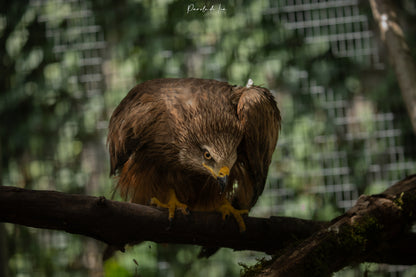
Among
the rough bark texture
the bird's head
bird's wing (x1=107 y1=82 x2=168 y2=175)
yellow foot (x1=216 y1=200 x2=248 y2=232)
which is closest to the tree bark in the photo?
the rough bark texture

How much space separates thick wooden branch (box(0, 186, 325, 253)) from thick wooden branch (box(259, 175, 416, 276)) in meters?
0.33

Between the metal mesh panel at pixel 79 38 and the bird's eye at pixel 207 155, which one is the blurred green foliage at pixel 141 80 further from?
the bird's eye at pixel 207 155

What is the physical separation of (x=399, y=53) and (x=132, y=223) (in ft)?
6.41

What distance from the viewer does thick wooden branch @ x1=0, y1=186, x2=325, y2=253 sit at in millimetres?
1673

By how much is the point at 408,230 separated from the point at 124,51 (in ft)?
8.78

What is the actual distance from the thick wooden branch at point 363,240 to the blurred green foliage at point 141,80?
141cm

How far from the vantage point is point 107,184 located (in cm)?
372

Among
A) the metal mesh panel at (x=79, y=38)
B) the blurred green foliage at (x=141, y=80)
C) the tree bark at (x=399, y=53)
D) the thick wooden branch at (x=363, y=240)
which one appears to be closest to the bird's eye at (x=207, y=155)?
the thick wooden branch at (x=363, y=240)

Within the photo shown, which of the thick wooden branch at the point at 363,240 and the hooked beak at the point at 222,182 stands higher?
the hooked beak at the point at 222,182

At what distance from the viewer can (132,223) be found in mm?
1895

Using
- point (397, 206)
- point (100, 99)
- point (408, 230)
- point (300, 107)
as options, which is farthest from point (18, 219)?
point (300, 107)

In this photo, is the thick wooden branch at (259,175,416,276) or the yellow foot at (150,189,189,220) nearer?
the thick wooden branch at (259,175,416,276)

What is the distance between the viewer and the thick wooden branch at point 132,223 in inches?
65.9

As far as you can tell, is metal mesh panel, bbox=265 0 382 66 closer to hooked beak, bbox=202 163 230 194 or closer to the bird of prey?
the bird of prey
